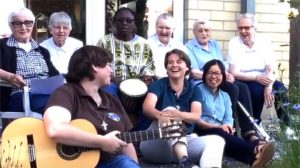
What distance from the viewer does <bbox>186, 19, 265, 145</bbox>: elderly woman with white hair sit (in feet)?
20.4

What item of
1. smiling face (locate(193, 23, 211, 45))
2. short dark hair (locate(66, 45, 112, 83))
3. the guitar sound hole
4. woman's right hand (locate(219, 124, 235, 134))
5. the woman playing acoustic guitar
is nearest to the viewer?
the woman playing acoustic guitar

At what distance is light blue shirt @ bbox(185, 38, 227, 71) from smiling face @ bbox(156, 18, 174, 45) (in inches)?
11.3

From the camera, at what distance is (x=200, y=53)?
22.0 ft

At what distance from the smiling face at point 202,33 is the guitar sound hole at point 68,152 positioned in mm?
2998

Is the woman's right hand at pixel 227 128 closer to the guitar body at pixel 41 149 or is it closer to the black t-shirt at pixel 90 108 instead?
the black t-shirt at pixel 90 108

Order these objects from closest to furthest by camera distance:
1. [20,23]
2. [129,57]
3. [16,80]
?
[16,80] → [20,23] → [129,57]

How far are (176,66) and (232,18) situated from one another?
268cm

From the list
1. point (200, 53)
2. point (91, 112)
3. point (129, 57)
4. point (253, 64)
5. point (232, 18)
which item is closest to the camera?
point (91, 112)

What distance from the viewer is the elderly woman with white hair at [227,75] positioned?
20.4 ft

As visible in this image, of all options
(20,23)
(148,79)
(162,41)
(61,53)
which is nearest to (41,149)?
(20,23)

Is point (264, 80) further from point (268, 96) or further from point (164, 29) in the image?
point (164, 29)

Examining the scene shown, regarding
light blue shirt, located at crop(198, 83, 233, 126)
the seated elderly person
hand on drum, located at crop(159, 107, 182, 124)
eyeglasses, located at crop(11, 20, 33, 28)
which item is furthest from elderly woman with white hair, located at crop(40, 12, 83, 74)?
light blue shirt, located at crop(198, 83, 233, 126)

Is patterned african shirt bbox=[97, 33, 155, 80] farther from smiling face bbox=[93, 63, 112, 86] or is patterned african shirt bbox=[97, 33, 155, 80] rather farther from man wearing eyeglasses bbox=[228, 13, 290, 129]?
smiling face bbox=[93, 63, 112, 86]

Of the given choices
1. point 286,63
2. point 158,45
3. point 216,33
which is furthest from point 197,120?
point 286,63
